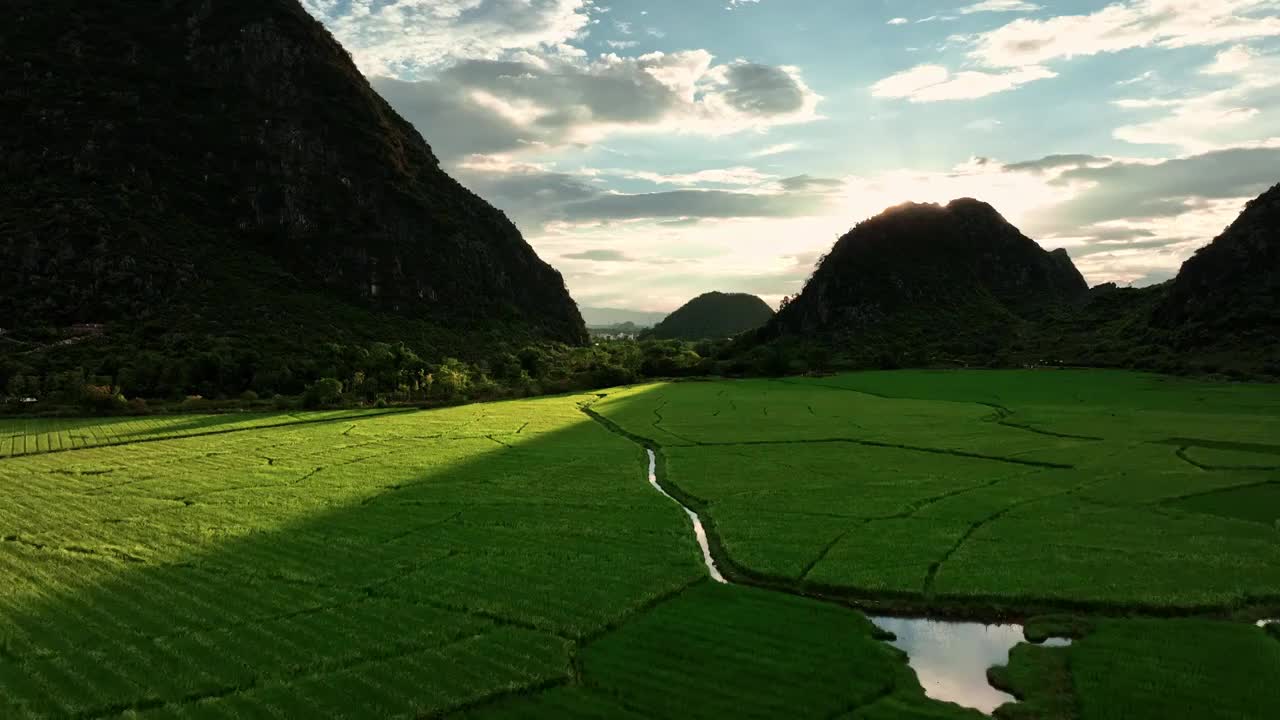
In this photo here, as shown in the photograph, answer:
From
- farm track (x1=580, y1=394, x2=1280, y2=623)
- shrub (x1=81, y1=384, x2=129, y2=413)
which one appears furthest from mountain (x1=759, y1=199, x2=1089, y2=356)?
farm track (x1=580, y1=394, x2=1280, y2=623)

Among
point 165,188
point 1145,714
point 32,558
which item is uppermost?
point 165,188

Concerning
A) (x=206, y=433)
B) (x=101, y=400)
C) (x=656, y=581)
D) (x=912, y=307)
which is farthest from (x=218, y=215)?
(x=912, y=307)

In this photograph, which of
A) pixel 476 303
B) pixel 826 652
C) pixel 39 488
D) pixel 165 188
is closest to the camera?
pixel 826 652

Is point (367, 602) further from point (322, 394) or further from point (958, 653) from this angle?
point (322, 394)

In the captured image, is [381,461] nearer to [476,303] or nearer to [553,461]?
[553,461]

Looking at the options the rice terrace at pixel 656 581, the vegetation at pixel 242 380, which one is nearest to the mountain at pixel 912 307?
the vegetation at pixel 242 380

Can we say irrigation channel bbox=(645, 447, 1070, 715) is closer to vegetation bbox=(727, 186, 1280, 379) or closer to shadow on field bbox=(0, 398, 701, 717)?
shadow on field bbox=(0, 398, 701, 717)

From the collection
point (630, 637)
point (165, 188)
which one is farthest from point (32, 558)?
point (165, 188)
